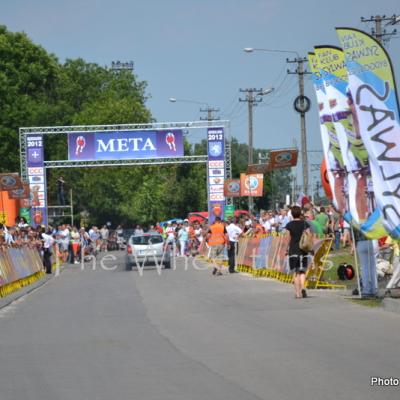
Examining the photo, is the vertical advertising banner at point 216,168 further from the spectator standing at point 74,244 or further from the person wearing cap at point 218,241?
the person wearing cap at point 218,241

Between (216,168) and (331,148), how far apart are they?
113 ft

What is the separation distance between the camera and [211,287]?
83.3 feet

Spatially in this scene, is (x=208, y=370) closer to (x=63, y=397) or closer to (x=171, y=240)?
(x=63, y=397)

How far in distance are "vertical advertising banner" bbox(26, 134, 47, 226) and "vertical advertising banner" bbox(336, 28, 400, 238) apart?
130ft

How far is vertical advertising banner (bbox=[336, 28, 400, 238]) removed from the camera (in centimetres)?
1619

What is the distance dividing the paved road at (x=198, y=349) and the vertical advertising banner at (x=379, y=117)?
73.7 inches

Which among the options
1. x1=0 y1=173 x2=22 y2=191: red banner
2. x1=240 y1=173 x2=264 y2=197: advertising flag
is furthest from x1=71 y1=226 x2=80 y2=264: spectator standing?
x1=240 y1=173 x2=264 y2=197: advertising flag

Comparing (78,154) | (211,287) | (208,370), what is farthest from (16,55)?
(208,370)

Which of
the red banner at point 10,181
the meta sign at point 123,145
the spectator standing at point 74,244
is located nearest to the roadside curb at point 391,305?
the red banner at point 10,181

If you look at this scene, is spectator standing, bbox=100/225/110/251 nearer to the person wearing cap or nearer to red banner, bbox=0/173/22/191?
red banner, bbox=0/173/22/191

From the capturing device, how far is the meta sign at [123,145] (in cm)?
5509

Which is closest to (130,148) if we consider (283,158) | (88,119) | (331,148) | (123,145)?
(123,145)

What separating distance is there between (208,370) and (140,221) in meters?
87.0

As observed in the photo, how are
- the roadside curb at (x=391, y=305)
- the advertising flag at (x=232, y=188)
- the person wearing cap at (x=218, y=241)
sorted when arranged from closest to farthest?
the roadside curb at (x=391, y=305)
the person wearing cap at (x=218, y=241)
the advertising flag at (x=232, y=188)
